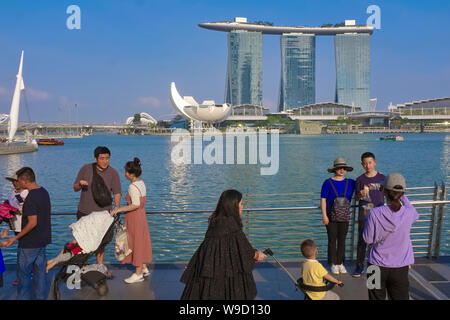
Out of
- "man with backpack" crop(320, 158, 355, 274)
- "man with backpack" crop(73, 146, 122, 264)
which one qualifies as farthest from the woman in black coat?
"man with backpack" crop(73, 146, 122, 264)

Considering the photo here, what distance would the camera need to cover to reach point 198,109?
101312 millimetres

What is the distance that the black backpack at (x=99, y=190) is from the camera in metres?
4.07

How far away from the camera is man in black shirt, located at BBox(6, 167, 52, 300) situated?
3171 millimetres

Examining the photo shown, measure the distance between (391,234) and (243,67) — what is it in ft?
439

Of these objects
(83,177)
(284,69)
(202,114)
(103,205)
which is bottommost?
(103,205)

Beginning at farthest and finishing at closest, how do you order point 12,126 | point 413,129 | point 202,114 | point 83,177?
1. point 413,129
2. point 202,114
3. point 12,126
4. point 83,177

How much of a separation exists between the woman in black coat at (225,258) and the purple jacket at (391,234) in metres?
0.87

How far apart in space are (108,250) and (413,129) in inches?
5067

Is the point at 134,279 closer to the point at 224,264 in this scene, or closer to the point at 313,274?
the point at 224,264

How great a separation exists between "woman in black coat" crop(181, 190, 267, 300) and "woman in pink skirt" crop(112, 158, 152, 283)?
150 centimetres

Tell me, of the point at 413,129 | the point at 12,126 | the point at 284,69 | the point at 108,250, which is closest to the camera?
the point at 108,250
